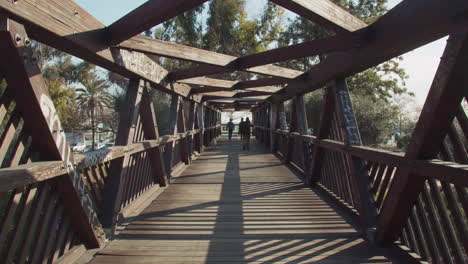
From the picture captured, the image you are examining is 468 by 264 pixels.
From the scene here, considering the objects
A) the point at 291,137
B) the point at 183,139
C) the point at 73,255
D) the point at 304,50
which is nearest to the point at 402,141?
the point at 291,137

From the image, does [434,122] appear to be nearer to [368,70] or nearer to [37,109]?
[37,109]

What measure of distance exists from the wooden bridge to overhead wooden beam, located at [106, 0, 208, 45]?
12 mm

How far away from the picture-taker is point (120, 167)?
12.2ft

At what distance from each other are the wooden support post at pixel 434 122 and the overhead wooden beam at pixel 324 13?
3.45ft

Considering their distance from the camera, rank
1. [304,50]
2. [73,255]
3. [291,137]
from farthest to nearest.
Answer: [291,137] < [304,50] < [73,255]

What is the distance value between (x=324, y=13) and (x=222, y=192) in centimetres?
357

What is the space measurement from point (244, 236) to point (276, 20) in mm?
22675

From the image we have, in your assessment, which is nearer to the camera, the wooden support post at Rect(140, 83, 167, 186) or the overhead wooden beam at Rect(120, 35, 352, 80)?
the overhead wooden beam at Rect(120, 35, 352, 80)

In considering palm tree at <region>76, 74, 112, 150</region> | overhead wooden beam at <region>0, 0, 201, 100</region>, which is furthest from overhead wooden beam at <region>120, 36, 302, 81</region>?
palm tree at <region>76, 74, 112, 150</region>

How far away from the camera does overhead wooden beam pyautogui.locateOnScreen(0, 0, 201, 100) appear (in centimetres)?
202

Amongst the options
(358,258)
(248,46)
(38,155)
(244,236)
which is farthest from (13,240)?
(248,46)

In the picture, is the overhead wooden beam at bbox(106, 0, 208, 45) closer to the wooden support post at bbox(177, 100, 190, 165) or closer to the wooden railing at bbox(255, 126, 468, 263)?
the wooden railing at bbox(255, 126, 468, 263)

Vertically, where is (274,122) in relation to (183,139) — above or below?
above

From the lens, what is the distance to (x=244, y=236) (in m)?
3.46
